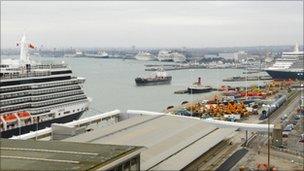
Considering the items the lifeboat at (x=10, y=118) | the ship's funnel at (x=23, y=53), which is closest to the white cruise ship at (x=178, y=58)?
the ship's funnel at (x=23, y=53)

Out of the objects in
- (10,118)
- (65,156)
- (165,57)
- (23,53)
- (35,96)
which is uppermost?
(23,53)

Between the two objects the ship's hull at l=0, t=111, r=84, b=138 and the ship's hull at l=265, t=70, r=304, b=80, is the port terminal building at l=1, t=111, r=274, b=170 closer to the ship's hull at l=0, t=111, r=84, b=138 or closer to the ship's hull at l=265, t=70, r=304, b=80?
the ship's hull at l=0, t=111, r=84, b=138

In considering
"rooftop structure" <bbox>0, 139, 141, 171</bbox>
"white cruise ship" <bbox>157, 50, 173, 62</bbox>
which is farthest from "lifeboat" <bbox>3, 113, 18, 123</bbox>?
"white cruise ship" <bbox>157, 50, 173, 62</bbox>

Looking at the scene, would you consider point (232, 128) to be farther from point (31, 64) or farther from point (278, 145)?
point (31, 64)

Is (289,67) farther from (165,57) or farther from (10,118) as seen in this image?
(165,57)

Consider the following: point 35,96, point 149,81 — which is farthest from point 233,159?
point 149,81

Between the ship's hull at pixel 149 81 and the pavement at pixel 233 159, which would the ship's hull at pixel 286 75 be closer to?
the ship's hull at pixel 149 81

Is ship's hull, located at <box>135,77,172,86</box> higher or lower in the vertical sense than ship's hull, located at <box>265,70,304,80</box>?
lower

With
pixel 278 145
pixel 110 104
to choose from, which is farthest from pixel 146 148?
pixel 110 104
